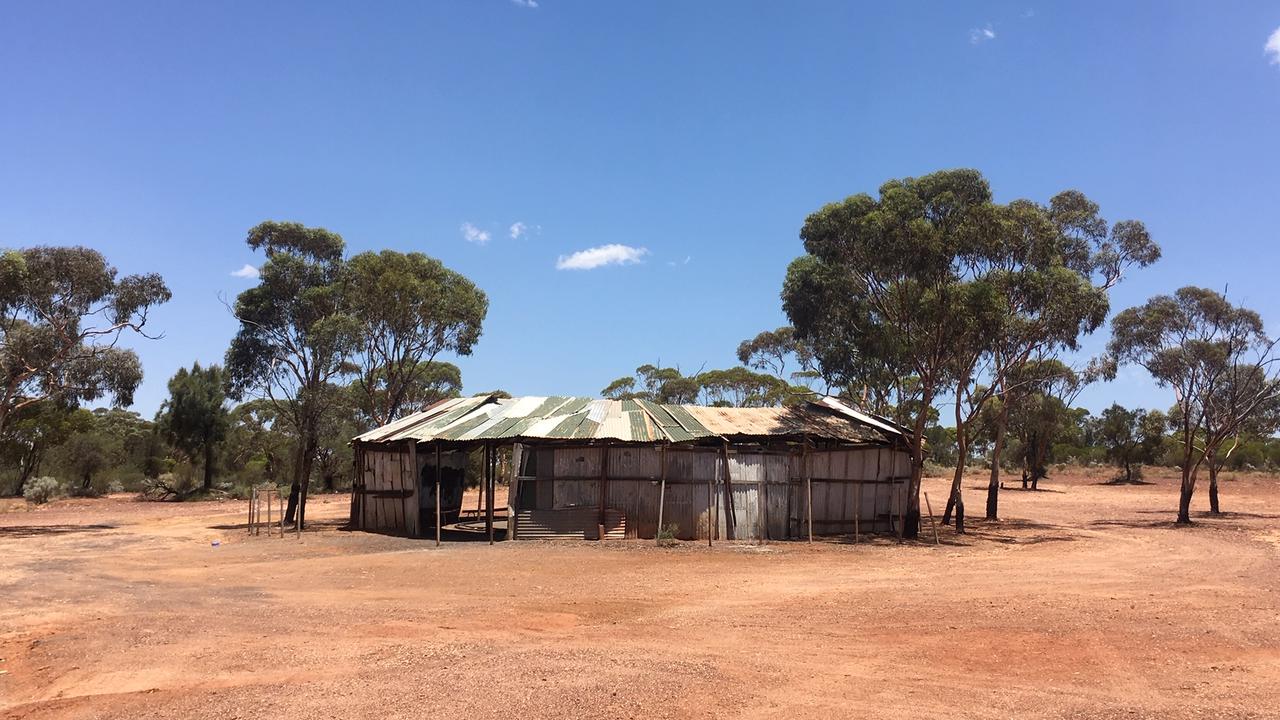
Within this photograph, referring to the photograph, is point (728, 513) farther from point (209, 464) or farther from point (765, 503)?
point (209, 464)

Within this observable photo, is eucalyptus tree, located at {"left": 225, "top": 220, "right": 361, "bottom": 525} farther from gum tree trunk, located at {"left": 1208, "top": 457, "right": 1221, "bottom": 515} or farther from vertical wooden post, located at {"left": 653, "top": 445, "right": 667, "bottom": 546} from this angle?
gum tree trunk, located at {"left": 1208, "top": 457, "right": 1221, "bottom": 515}

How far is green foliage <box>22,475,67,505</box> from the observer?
38.0m

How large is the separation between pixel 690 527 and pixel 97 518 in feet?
82.8

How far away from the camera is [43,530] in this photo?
85.1ft

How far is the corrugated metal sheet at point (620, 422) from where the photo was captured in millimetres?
22828

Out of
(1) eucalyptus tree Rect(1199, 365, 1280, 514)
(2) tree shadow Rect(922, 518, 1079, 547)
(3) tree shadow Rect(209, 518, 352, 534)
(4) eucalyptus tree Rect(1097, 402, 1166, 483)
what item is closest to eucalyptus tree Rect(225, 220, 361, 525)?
(3) tree shadow Rect(209, 518, 352, 534)

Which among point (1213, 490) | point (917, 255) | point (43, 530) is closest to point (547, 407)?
point (917, 255)

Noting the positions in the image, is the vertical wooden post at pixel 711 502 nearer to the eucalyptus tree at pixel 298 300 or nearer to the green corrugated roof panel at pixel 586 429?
the green corrugated roof panel at pixel 586 429

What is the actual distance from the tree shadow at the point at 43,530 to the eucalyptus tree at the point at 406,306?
32.2 ft

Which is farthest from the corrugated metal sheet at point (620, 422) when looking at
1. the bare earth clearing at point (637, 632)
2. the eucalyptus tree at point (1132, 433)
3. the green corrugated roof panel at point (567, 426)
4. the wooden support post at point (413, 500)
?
the eucalyptus tree at point (1132, 433)

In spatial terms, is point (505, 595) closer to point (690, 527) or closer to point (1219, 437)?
point (690, 527)

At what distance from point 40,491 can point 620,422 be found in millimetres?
32082

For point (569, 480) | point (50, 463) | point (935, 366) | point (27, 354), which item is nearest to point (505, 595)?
point (569, 480)

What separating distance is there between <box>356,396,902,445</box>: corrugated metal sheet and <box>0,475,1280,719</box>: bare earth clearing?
3.75 meters
